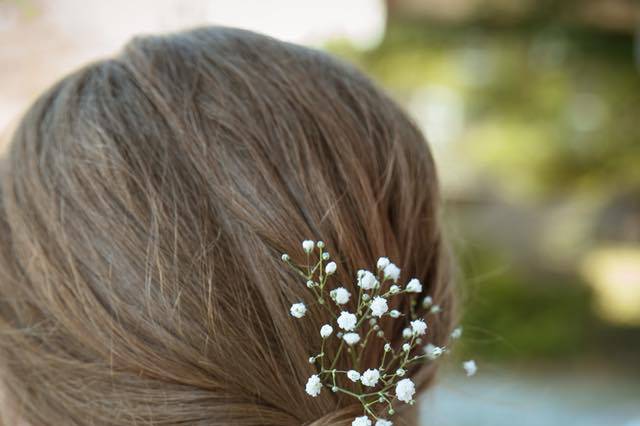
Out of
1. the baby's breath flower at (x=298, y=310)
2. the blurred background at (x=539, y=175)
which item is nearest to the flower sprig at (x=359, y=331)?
the baby's breath flower at (x=298, y=310)

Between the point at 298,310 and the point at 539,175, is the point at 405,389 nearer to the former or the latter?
the point at 298,310

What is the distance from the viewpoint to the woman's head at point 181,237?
846 mm

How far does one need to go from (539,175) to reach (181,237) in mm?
6741

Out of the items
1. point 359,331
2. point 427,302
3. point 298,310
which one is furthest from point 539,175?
point 298,310

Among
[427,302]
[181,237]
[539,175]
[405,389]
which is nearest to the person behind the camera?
[405,389]

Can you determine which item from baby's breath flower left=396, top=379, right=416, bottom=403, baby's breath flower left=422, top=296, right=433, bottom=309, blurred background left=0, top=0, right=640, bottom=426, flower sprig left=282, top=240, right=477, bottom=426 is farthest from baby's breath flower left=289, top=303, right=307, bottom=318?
blurred background left=0, top=0, right=640, bottom=426

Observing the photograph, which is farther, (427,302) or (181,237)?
(427,302)

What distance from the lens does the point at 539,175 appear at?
7.13 m

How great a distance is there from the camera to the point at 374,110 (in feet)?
3.43

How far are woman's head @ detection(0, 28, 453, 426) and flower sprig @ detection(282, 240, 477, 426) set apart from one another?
0.07 feet

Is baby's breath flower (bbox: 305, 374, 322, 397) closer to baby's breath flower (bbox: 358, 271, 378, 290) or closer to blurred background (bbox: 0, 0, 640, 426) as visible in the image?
baby's breath flower (bbox: 358, 271, 378, 290)

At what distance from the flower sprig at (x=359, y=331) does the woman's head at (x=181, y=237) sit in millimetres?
21

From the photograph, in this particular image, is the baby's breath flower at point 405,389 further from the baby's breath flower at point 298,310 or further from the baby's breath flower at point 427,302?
the baby's breath flower at point 427,302

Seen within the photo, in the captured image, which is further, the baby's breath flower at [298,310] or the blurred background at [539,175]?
the blurred background at [539,175]
